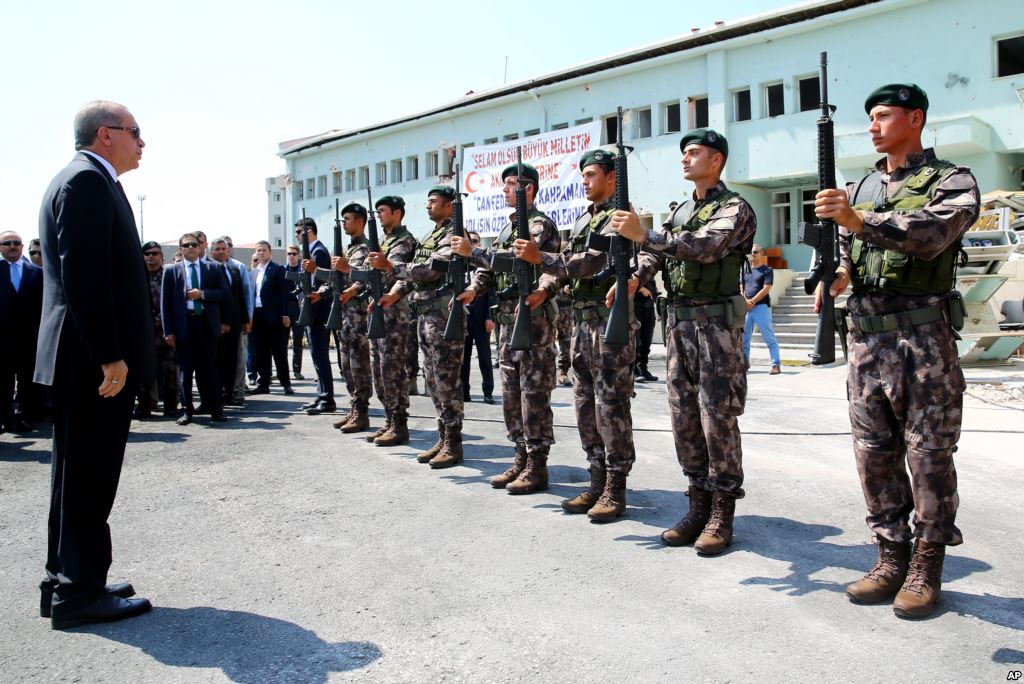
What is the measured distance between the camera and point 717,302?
14.1ft

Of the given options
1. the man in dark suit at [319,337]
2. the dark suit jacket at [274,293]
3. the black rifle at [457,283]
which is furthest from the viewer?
the dark suit jacket at [274,293]

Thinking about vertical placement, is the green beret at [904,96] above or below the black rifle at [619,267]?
above

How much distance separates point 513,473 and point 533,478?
24 cm

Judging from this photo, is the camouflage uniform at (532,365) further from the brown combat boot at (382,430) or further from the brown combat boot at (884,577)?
the brown combat boot at (884,577)

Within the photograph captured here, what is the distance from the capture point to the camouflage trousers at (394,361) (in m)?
7.31

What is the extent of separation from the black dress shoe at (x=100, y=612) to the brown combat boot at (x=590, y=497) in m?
2.46

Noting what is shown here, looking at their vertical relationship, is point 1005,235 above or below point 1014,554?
above

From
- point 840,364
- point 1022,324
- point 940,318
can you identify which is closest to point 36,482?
point 940,318

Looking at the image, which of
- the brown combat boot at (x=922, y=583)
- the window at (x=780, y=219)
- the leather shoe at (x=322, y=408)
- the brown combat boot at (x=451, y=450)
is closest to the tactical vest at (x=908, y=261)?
the brown combat boot at (x=922, y=583)

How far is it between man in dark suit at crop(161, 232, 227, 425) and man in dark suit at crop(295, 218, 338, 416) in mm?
1042

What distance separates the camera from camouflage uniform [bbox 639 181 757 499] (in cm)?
416

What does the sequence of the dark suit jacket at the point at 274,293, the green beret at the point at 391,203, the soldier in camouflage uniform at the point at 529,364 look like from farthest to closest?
the dark suit jacket at the point at 274,293 → the green beret at the point at 391,203 → the soldier in camouflage uniform at the point at 529,364

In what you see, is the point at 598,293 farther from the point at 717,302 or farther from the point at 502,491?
the point at 502,491

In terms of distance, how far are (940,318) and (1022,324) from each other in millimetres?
11766
